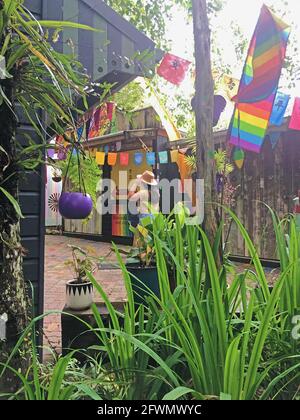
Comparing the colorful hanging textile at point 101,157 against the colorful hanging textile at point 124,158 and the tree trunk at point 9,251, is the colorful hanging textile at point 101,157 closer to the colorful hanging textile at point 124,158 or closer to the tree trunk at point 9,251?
the colorful hanging textile at point 124,158

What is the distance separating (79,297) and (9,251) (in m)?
1.52

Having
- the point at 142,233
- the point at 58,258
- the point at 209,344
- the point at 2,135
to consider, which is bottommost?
the point at 58,258

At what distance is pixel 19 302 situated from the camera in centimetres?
97

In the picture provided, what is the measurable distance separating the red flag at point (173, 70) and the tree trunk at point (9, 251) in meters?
4.96

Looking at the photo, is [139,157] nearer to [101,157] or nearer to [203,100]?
[101,157]

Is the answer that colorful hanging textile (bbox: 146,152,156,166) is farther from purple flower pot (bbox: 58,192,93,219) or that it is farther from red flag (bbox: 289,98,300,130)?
purple flower pot (bbox: 58,192,93,219)

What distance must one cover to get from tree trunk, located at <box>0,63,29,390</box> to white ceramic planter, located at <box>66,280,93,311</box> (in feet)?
4.62

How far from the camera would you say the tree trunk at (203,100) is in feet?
5.75

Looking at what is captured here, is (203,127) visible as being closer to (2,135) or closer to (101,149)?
(2,135)

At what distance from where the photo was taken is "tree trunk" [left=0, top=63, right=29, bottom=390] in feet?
3.10

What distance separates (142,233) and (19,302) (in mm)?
1618

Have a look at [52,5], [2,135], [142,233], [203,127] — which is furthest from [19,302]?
[52,5]

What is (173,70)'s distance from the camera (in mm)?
5637

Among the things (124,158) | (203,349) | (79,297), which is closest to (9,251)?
(203,349)
